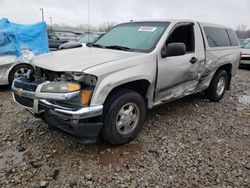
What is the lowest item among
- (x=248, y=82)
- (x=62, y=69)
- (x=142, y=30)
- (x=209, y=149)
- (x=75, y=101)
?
(x=248, y=82)

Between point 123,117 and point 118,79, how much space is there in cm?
61

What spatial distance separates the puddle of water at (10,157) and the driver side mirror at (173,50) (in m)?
2.55

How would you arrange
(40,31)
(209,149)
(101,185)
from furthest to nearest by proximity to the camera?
(40,31) < (209,149) < (101,185)

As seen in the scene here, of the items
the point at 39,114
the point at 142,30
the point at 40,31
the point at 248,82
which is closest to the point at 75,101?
the point at 39,114

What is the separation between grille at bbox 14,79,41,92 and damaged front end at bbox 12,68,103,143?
0.05 feet

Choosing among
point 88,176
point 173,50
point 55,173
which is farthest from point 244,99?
point 55,173

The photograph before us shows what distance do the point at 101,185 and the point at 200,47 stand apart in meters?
3.24

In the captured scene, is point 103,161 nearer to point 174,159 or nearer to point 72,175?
point 72,175

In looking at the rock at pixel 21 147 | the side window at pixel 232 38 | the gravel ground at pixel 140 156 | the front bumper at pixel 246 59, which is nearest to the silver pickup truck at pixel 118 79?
the gravel ground at pixel 140 156

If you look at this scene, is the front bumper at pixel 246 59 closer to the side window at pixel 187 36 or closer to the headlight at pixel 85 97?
the side window at pixel 187 36

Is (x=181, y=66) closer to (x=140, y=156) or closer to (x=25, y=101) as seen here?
(x=140, y=156)

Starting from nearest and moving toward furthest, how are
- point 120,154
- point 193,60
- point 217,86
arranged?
point 120,154, point 193,60, point 217,86

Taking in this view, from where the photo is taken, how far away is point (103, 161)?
3.08m

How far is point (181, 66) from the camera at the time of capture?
4004 mm
